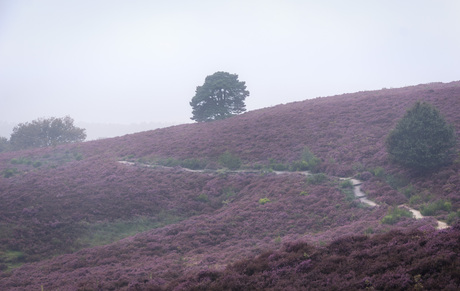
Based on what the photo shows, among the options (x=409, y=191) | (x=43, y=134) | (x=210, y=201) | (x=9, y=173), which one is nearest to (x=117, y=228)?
(x=210, y=201)

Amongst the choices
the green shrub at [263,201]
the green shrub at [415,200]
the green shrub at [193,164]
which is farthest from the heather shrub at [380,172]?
the green shrub at [193,164]

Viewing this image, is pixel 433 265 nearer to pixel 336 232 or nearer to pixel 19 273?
pixel 336 232

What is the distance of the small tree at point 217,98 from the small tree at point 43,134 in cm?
2607

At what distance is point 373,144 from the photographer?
82.2ft

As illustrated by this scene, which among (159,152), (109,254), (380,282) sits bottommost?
(109,254)


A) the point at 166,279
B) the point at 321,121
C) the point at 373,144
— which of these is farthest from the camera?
the point at 321,121

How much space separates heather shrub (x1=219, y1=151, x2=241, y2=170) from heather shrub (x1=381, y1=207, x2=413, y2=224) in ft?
47.9

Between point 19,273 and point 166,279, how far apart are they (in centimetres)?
727

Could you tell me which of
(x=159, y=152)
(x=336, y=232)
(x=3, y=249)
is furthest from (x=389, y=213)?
(x=159, y=152)

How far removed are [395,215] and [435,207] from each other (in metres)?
1.89

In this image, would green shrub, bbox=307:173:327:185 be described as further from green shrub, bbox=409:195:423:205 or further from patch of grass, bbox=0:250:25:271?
patch of grass, bbox=0:250:25:271

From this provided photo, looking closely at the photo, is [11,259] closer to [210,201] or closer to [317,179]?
[210,201]

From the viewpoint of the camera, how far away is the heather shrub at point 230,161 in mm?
27719

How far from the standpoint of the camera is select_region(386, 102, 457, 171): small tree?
716 inches
